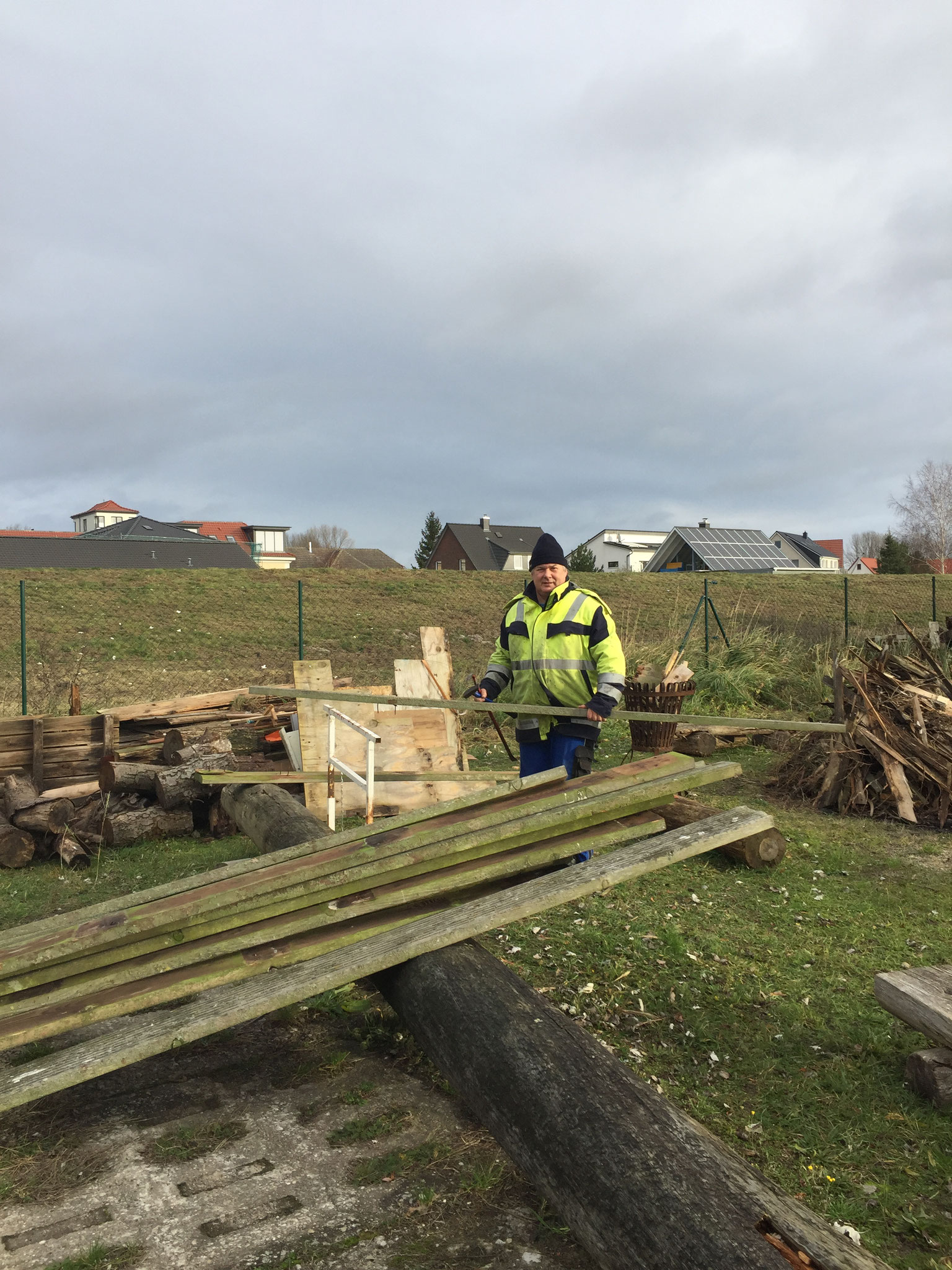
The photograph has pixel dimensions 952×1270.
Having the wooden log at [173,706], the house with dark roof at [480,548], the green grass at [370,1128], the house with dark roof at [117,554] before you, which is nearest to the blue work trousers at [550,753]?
the green grass at [370,1128]

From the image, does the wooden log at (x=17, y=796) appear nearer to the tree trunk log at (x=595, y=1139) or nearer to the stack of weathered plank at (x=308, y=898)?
the stack of weathered plank at (x=308, y=898)

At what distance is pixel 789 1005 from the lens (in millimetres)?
3844

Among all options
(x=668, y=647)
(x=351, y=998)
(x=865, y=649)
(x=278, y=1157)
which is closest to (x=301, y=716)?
(x=351, y=998)

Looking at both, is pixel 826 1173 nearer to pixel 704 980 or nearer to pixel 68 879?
pixel 704 980

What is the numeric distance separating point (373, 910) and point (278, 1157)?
33.1 inches

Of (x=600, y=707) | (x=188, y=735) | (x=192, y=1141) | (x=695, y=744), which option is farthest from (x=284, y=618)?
(x=192, y=1141)

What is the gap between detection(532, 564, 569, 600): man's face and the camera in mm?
5078

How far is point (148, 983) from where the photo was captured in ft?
9.86

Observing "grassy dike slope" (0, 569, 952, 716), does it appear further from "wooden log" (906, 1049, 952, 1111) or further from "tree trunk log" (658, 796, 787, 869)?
"wooden log" (906, 1049, 952, 1111)

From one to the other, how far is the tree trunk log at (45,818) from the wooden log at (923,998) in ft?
19.2

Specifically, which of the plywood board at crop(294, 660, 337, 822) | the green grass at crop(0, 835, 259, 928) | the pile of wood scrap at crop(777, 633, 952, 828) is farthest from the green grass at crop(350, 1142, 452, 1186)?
the pile of wood scrap at crop(777, 633, 952, 828)

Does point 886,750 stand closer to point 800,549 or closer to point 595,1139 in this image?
point 595,1139

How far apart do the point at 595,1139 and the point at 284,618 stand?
1793cm

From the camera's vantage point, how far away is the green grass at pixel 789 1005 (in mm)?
2738
